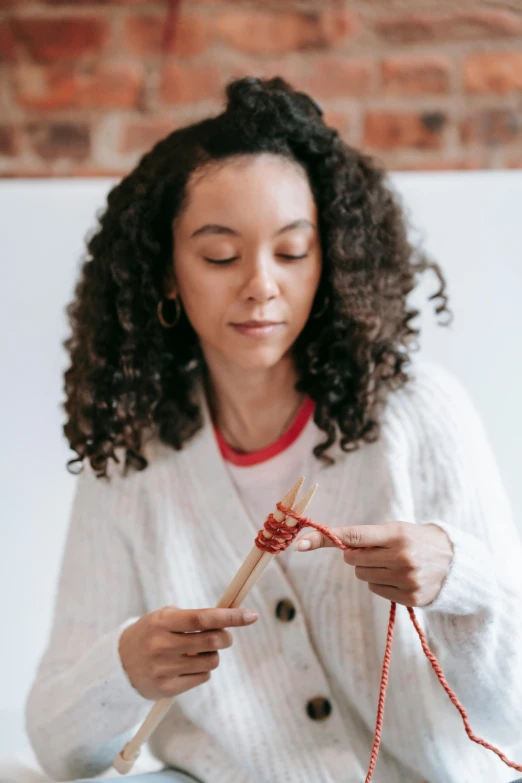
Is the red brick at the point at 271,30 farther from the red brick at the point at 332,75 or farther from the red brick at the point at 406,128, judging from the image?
the red brick at the point at 406,128

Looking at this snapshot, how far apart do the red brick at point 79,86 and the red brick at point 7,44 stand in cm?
2

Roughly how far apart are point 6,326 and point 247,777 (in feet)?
2.33

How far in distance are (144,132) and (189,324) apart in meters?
0.43

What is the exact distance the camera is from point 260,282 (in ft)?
2.65

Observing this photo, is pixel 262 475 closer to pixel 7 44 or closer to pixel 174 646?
pixel 174 646

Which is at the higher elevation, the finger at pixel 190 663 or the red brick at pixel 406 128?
the red brick at pixel 406 128

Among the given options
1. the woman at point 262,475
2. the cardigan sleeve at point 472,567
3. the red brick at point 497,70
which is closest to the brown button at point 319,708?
the woman at point 262,475

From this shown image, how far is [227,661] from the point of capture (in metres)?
0.89

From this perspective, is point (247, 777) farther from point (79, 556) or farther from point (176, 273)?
point (176, 273)

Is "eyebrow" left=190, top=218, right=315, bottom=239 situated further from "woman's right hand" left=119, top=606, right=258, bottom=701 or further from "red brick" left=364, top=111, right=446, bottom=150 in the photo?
"red brick" left=364, top=111, right=446, bottom=150

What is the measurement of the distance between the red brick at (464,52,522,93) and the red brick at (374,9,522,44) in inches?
1.1

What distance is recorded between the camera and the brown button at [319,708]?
85 cm

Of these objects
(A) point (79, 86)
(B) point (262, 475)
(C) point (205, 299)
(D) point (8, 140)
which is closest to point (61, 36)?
(A) point (79, 86)

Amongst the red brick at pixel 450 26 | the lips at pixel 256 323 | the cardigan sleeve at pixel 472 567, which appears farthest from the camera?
the red brick at pixel 450 26
